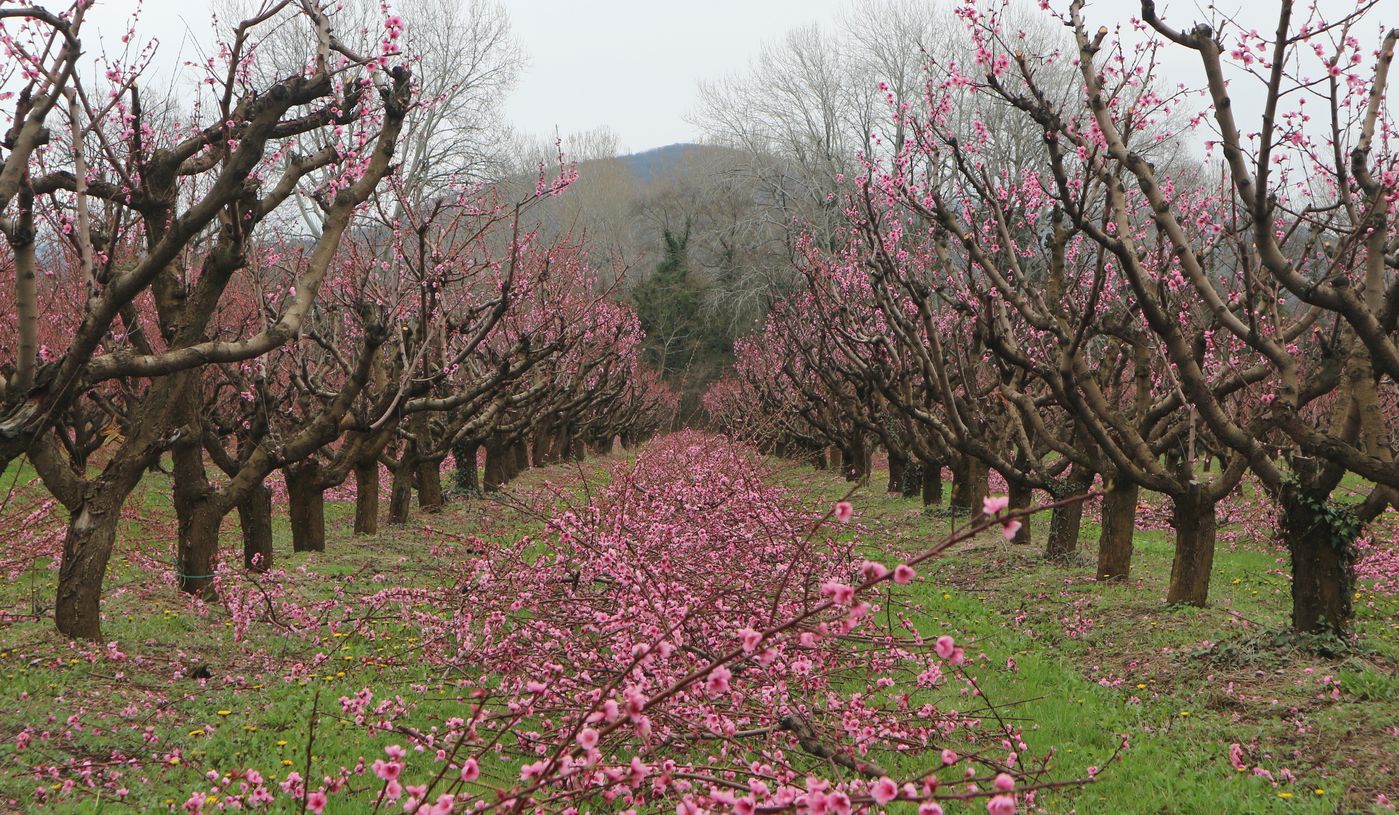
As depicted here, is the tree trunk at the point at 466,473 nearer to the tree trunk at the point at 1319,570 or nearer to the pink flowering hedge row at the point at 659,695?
the pink flowering hedge row at the point at 659,695

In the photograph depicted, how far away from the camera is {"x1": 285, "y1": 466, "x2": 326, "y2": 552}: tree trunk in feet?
40.8

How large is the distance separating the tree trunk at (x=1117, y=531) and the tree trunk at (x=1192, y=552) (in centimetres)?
129

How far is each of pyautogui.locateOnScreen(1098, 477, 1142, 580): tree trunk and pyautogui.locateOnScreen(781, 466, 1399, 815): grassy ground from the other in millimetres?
258

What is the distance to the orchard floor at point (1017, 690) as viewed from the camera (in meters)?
5.00

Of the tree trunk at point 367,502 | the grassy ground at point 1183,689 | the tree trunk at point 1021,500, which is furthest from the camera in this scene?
the tree trunk at point 367,502

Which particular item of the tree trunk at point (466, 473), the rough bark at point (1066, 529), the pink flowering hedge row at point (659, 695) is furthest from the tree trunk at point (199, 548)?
the tree trunk at point (466, 473)

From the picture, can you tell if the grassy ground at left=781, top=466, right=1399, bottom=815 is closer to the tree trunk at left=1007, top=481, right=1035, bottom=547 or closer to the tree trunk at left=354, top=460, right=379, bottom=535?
the tree trunk at left=1007, top=481, right=1035, bottom=547

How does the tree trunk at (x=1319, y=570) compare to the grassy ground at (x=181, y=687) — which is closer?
the grassy ground at (x=181, y=687)

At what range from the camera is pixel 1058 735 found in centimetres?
607

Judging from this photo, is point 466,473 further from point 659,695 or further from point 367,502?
point 659,695

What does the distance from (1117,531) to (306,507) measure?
1034cm

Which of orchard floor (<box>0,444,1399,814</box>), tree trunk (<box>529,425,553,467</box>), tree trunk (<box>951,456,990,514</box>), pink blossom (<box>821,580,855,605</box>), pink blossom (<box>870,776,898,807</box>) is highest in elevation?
pink blossom (<box>821,580,855,605</box>)

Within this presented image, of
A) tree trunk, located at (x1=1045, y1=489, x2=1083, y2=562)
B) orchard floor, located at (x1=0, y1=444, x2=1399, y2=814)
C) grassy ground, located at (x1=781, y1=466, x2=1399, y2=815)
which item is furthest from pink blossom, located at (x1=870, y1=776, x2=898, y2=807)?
tree trunk, located at (x1=1045, y1=489, x2=1083, y2=562)

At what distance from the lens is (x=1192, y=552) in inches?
365
